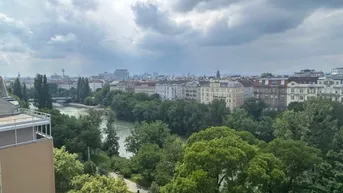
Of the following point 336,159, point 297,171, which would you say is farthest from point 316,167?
point 336,159

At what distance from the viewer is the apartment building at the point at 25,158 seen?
21.0 ft

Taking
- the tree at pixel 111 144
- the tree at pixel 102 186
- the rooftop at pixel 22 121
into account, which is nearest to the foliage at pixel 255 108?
the tree at pixel 111 144

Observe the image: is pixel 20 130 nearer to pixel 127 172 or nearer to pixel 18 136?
pixel 18 136

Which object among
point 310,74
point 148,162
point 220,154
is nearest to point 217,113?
point 148,162

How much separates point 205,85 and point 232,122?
1757 centimetres

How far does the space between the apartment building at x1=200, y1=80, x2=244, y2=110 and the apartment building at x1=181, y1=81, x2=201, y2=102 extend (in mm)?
2351

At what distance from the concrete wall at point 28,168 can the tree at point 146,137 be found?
9.28 m

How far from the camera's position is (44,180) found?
7004 mm

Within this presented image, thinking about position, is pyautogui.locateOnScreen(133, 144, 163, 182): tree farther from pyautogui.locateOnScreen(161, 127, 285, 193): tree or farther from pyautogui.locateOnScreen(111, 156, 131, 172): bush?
pyautogui.locateOnScreen(161, 127, 285, 193): tree

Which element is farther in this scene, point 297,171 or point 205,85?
point 205,85

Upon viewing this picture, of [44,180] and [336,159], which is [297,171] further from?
[44,180]

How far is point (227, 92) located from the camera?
120 feet

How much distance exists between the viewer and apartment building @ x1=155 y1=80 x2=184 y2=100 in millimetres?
46750

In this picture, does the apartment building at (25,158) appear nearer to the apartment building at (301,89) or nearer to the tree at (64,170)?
the tree at (64,170)
